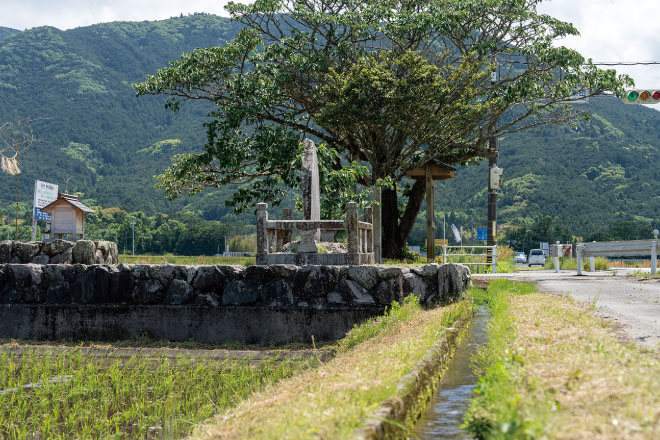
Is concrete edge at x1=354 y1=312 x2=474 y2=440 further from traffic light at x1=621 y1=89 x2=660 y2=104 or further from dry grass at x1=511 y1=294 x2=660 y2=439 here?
traffic light at x1=621 y1=89 x2=660 y2=104

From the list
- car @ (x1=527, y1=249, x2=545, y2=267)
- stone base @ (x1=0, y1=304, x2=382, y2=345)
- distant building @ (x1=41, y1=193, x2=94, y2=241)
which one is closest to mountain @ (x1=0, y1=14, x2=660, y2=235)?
car @ (x1=527, y1=249, x2=545, y2=267)

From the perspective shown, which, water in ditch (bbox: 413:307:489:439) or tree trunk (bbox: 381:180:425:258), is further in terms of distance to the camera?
tree trunk (bbox: 381:180:425:258)

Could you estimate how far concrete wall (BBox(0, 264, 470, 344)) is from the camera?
35.1 feet

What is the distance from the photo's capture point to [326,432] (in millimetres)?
3594

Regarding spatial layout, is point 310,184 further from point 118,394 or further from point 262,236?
point 118,394

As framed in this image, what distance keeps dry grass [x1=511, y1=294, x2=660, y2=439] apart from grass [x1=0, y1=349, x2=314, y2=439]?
2734mm

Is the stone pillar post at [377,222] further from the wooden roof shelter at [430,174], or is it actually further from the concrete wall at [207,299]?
the concrete wall at [207,299]

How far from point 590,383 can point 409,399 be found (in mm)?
1235

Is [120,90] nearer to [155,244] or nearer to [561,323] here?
[155,244]

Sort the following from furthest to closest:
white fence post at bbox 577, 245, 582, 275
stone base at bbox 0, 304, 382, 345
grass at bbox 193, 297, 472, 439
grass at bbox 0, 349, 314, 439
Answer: white fence post at bbox 577, 245, 582, 275
stone base at bbox 0, 304, 382, 345
grass at bbox 0, 349, 314, 439
grass at bbox 193, 297, 472, 439

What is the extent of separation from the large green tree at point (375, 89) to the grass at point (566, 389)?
61.9ft

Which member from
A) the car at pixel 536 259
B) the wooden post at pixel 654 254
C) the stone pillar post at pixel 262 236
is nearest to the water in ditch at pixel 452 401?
the stone pillar post at pixel 262 236

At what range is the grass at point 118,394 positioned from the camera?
226 inches

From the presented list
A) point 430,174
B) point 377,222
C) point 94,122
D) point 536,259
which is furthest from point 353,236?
point 94,122
